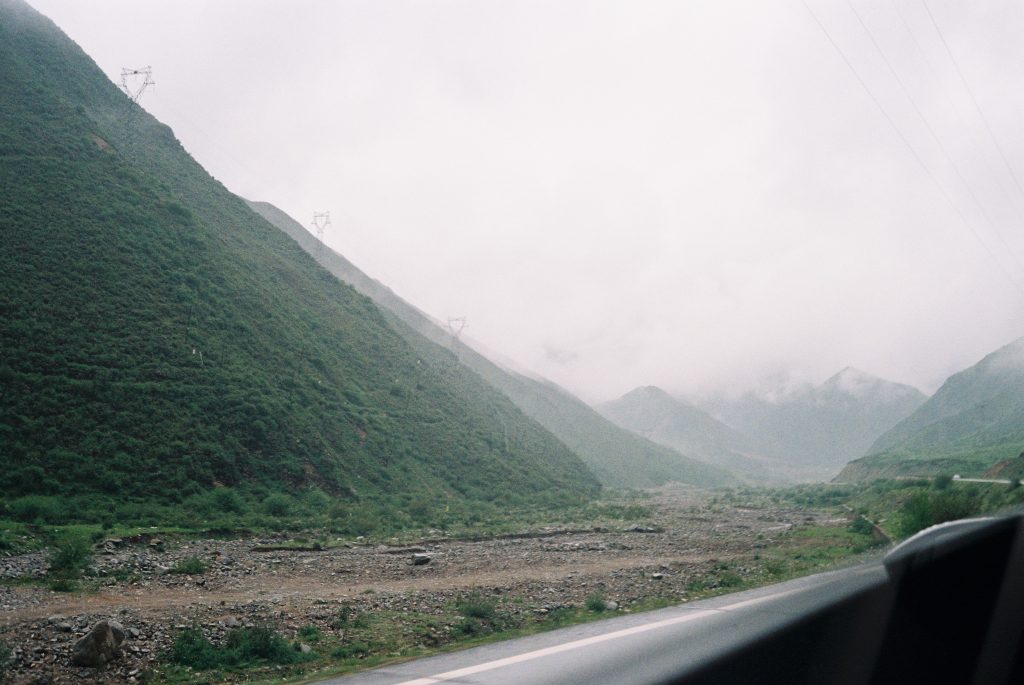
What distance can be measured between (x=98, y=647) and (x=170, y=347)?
29.4 metres

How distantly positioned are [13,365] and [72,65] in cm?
5169

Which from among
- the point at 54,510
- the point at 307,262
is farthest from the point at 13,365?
the point at 307,262

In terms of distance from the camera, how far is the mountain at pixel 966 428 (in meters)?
76.9

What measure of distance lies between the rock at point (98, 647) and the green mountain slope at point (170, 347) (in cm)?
1775

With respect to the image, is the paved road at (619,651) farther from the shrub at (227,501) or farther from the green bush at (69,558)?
the shrub at (227,501)

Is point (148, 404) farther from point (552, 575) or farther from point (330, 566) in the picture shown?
point (552, 575)

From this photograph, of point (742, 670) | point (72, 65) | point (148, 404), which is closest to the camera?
point (742, 670)

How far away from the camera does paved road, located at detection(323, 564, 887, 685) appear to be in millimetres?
2793

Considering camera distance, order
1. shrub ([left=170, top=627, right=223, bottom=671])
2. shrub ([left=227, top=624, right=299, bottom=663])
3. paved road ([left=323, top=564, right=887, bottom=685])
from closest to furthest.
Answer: paved road ([left=323, top=564, right=887, bottom=685]) < shrub ([left=170, top=627, right=223, bottom=671]) < shrub ([left=227, top=624, right=299, bottom=663])

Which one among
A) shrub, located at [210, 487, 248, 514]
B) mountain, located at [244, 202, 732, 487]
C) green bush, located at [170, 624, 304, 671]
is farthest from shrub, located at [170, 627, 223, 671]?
mountain, located at [244, 202, 732, 487]

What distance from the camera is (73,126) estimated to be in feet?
157

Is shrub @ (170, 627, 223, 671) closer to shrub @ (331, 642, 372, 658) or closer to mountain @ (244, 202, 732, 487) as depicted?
shrub @ (331, 642, 372, 658)

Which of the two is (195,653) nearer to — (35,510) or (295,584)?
(295,584)

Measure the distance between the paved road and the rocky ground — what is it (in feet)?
18.9
